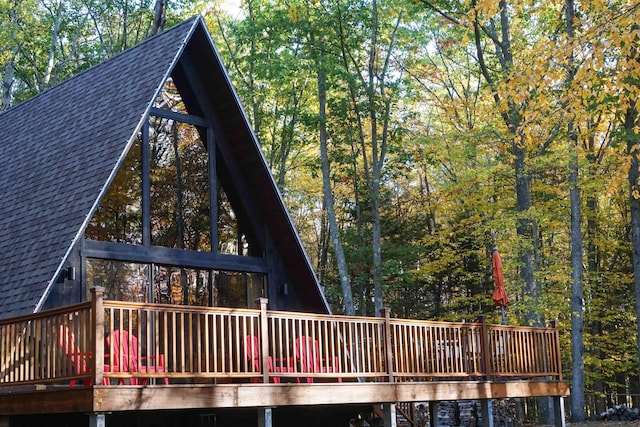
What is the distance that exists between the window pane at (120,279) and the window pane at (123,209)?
0.36 metres

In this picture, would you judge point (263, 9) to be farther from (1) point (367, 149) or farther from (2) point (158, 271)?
(2) point (158, 271)

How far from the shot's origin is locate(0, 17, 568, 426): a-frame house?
9.55 meters

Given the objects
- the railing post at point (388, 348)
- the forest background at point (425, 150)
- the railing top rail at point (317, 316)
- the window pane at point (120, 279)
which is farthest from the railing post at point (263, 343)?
the forest background at point (425, 150)

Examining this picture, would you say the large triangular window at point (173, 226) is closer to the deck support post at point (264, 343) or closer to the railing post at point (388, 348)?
the deck support post at point (264, 343)

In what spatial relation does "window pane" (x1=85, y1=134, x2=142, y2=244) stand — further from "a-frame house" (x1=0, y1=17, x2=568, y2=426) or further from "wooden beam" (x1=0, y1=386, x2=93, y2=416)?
"wooden beam" (x1=0, y1=386, x2=93, y2=416)

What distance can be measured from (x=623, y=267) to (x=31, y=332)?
2658 centimetres

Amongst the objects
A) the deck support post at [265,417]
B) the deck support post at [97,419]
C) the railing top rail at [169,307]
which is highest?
the railing top rail at [169,307]

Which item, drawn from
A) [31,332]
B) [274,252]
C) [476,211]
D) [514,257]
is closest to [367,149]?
[476,211]

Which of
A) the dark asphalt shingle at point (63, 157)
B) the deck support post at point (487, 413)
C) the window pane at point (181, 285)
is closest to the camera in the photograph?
the dark asphalt shingle at point (63, 157)

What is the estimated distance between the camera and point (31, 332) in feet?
29.9

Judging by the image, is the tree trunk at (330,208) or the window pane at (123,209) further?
the tree trunk at (330,208)

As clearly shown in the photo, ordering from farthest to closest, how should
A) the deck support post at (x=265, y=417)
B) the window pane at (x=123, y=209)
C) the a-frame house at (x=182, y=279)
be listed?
the window pane at (x=123, y=209) → the deck support post at (x=265, y=417) → the a-frame house at (x=182, y=279)

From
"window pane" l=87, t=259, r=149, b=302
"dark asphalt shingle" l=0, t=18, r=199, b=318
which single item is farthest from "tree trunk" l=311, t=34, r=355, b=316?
"window pane" l=87, t=259, r=149, b=302

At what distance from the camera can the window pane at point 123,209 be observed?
11633 millimetres
